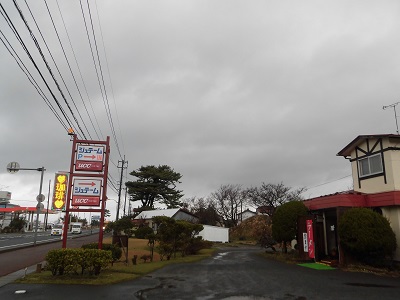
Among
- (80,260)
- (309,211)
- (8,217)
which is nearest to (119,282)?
(80,260)

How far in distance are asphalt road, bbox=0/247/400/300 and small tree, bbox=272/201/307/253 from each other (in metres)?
6.25

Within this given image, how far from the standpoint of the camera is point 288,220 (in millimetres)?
20344

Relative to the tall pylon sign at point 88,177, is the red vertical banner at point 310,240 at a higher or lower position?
lower

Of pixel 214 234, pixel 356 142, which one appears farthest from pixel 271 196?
pixel 356 142

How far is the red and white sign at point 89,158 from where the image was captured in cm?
1480

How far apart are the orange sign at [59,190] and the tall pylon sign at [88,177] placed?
3.91 m

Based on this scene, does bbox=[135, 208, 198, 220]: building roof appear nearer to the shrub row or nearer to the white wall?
the white wall

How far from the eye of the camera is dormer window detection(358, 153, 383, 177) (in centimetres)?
1758

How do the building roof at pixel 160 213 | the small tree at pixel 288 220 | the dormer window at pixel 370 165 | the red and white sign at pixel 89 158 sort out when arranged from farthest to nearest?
1. the building roof at pixel 160 213
2. the small tree at pixel 288 220
3. the dormer window at pixel 370 165
4. the red and white sign at pixel 89 158

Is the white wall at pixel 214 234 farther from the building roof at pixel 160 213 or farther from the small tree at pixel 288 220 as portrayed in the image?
the small tree at pixel 288 220

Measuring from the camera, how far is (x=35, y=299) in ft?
28.7

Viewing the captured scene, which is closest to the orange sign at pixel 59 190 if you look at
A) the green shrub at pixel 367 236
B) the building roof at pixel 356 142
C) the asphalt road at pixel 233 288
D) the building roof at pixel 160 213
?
the asphalt road at pixel 233 288

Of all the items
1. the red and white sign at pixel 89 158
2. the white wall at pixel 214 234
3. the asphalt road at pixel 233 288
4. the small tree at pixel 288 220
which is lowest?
the asphalt road at pixel 233 288

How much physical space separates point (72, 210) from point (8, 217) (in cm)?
8212
